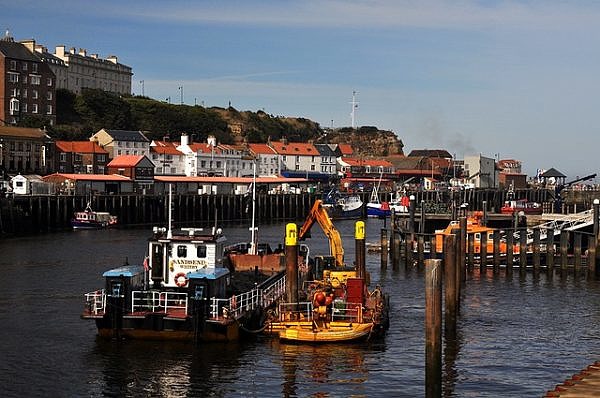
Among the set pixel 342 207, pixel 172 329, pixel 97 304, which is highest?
pixel 342 207

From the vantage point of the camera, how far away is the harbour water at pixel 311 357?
30.7 meters

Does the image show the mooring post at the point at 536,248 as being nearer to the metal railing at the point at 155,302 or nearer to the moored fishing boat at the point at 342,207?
the metal railing at the point at 155,302

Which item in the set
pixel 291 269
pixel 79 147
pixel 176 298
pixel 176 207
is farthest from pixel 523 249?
pixel 79 147

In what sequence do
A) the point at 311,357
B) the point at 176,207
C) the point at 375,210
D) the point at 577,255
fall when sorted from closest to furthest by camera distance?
the point at 311,357, the point at 577,255, the point at 176,207, the point at 375,210

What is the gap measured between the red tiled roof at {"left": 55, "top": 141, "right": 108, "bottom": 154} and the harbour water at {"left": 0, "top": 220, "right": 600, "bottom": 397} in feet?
292

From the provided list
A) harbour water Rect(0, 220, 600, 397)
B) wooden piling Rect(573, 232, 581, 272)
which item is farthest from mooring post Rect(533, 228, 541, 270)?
harbour water Rect(0, 220, 600, 397)

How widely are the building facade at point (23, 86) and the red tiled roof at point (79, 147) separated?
23.8 meters

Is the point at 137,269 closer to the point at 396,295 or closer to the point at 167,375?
Answer: the point at 167,375

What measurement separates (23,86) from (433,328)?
153358 millimetres

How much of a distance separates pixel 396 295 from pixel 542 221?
3477 cm

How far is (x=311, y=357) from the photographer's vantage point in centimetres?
3397

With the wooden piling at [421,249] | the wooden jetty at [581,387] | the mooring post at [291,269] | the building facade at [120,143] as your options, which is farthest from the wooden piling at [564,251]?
the building facade at [120,143]

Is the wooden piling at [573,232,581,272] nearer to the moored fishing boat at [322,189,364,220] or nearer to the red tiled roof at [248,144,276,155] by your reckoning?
the moored fishing boat at [322,189,364,220]

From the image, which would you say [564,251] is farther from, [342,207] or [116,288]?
[342,207]
